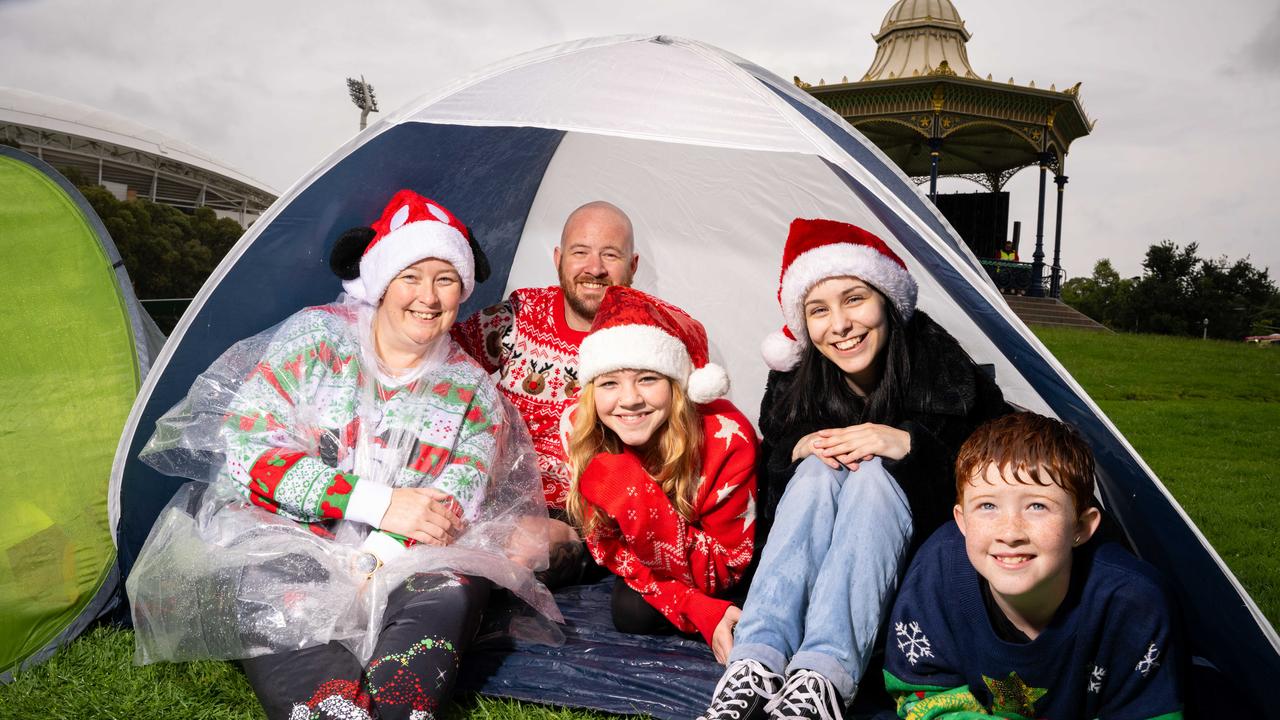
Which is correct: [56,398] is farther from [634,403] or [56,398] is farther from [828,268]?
[828,268]

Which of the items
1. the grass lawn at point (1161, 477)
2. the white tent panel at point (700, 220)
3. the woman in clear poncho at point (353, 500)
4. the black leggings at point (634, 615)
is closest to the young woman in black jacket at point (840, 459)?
the black leggings at point (634, 615)

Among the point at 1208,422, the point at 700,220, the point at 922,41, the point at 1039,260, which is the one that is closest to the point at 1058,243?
the point at 1039,260

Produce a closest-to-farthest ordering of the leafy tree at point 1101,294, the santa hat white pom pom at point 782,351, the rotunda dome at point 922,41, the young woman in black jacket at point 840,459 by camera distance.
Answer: the young woman in black jacket at point 840,459 → the santa hat white pom pom at point 782,351 → the rotunda dome at point 922,41 → the leafy tree at point 1101,294

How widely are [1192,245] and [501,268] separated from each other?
18206mm

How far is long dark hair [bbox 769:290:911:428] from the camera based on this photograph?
2105mm

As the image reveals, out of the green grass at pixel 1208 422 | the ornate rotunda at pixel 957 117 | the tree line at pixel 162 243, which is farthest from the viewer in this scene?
the ornate rotunda at pixel 957 117

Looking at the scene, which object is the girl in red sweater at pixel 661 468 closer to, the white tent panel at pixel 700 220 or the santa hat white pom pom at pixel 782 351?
the santa hat white pom pom at pixel 782 351

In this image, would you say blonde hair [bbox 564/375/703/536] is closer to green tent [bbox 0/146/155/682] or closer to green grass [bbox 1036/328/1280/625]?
green tent [bbox 0/146/155/682]

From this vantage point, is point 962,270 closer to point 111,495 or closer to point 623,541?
point 623,541

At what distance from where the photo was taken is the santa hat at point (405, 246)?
86.4 inches

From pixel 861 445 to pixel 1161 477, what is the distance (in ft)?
12.5

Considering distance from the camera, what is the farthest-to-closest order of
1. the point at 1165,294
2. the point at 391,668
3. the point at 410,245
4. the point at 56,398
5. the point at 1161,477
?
the point at 1165,294
the point at 1161,477
the point at 56,398
the point at 410,245
the point at 391,668

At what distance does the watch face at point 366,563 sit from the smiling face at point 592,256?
Answer: 1.11 meters

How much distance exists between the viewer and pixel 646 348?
7.00ft
